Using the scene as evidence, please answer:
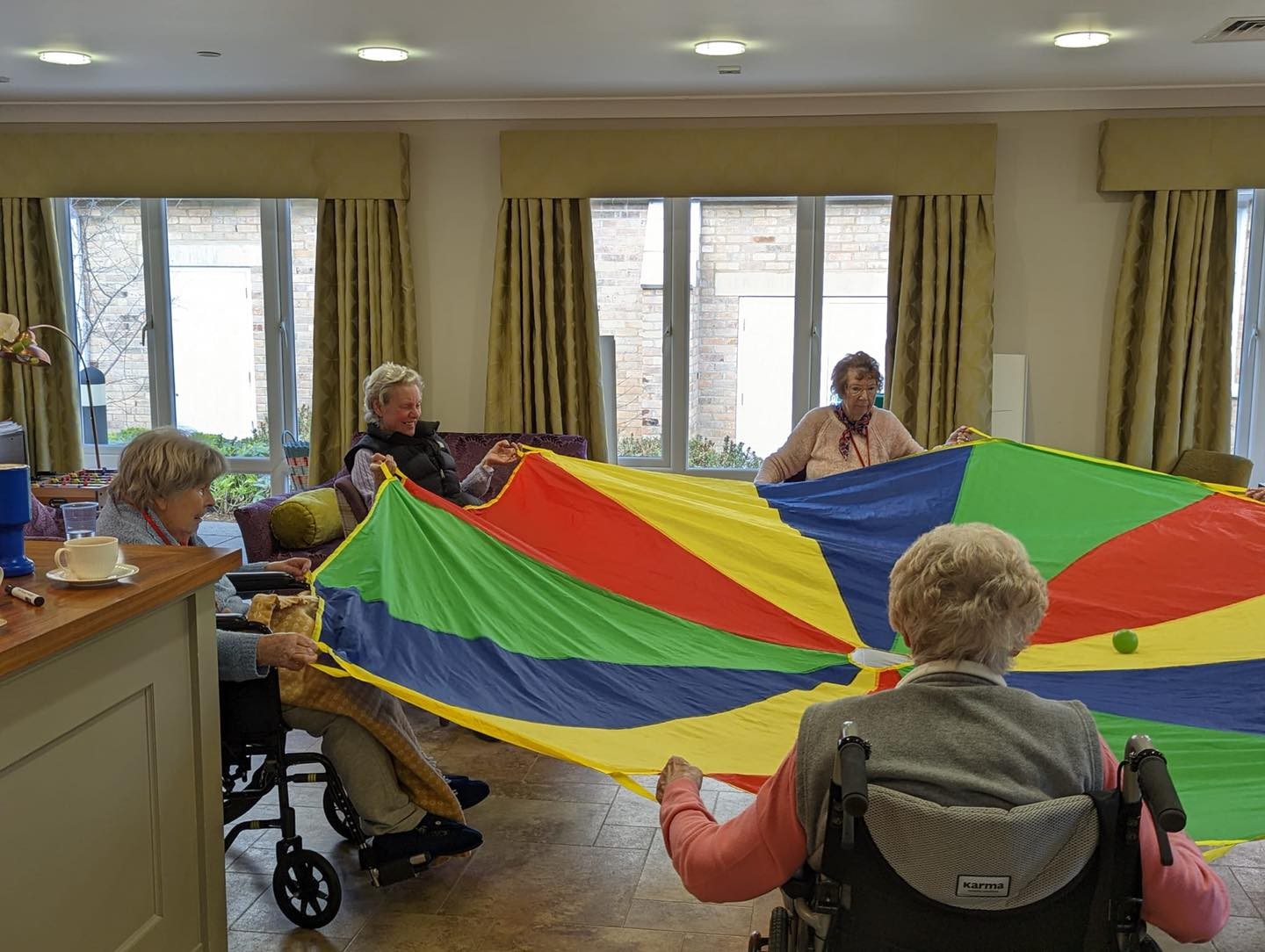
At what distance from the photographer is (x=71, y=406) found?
644cm

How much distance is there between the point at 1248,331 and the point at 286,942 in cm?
537

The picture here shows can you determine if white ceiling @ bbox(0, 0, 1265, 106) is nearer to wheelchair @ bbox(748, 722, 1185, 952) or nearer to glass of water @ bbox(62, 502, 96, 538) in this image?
glass of water @ bbox(62, 502, 96, 538)

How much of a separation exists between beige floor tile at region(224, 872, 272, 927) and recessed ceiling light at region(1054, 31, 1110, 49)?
404 cm

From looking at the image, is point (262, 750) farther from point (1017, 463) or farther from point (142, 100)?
point (142, 100)

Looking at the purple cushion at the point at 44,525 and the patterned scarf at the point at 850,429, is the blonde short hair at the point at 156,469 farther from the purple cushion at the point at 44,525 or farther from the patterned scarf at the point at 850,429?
the patterned scarf at the point at 850,429

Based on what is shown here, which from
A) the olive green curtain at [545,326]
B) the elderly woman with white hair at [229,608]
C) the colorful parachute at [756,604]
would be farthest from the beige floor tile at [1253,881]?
the olive green curtain at [545,326]

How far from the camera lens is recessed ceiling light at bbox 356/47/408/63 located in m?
4.71

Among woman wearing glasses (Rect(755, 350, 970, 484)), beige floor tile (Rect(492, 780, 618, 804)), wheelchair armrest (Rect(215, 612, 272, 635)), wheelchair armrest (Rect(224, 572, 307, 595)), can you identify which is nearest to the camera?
wheelchair armrest (Rect(215, 612, 272, 635))

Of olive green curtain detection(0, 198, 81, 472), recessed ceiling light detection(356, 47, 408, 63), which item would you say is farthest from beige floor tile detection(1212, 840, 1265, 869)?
olive green curtain detection(0, 198, 81, 472)

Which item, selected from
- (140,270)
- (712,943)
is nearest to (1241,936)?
Answer: (712,943)

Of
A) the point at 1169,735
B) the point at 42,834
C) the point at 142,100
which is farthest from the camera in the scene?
the point at 142,100

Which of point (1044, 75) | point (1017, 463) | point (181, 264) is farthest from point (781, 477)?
point (181, 264)

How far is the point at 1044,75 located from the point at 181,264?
4.69m

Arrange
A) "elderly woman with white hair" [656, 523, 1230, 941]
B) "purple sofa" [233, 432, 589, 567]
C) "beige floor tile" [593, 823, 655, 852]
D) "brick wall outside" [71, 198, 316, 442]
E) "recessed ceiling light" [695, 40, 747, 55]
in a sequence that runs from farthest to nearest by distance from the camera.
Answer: "brick wall outside" [71, 198, 316, 442] < "purple sofa" [233, 432, 589, 567] < "recessed ceiling light" [695, 40, 747, 55] < "beige floor tile" [593, 823, 655, 852] < "elderly woman with white hair" [656, 523, 1230, 941]
